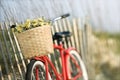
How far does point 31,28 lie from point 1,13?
1.83 ft

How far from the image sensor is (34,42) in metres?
5.40

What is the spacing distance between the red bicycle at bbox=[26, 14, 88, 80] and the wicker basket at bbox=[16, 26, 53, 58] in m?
0.14

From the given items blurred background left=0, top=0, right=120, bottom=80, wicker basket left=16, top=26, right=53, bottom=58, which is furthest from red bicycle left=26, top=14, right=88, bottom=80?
blurred background left=0, top=0, right=120, bottom=80

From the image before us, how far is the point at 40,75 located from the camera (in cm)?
577

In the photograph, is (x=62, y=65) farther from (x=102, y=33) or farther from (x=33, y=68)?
(x=102, y=33)

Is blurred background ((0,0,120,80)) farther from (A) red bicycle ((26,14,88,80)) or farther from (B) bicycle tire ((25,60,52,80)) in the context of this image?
(B) bicycle tire ((25,60,52,80))

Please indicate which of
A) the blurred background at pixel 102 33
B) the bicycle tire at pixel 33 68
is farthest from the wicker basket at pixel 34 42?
the blurred background at pixel 102 33

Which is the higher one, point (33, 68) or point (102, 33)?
point (33, 68)

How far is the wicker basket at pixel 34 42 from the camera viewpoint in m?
5.39

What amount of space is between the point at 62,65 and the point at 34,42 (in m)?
0.94

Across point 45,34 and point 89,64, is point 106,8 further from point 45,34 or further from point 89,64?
point 45,34

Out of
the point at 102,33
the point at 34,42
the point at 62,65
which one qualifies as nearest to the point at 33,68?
the point at 34,42

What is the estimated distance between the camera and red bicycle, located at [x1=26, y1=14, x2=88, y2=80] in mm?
5559

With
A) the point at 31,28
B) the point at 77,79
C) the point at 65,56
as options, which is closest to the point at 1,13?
the point at 31,28
